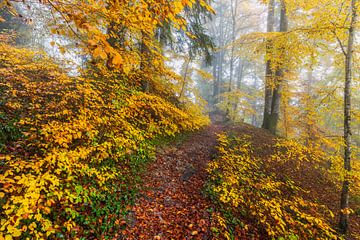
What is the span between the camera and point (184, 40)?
8.59 m

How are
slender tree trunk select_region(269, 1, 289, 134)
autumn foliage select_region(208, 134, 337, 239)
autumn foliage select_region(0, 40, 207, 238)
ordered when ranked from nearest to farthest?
autumn foliage select_region(0, 40, 207, 238), autumn foliage select_region(208, 134, 337, 239), slender tree trunk select_region(269, 1, 289, 134)

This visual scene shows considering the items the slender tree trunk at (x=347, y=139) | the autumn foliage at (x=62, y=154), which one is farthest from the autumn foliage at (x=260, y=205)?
the autumn foliage at (x=62, y=154)

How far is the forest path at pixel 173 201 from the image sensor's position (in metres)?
3.73

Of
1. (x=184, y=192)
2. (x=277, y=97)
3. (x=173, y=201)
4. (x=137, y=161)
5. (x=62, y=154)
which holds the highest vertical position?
(x=277, y=97)

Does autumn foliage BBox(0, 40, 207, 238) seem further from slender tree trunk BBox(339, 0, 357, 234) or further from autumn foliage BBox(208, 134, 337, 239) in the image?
slender tree trunk BBox(339, 0, 357, 234)

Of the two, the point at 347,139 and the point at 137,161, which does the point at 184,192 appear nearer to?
the point at 137,161

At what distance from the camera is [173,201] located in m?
4.61

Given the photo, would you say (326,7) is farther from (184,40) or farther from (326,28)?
(184,40)

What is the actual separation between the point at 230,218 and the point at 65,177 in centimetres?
383

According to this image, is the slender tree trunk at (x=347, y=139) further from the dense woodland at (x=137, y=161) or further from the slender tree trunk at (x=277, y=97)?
the slender tree trunk at (x=277, y=97)

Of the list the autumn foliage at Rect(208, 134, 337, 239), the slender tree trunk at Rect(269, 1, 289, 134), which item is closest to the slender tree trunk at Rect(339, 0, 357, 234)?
the autumn foliage at Rect(208, 134, 337, 239)

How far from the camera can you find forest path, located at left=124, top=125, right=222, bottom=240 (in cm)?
373

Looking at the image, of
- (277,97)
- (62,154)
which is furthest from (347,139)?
(62,154)

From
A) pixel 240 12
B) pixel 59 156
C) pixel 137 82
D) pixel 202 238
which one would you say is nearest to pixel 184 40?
pixel 137 82
